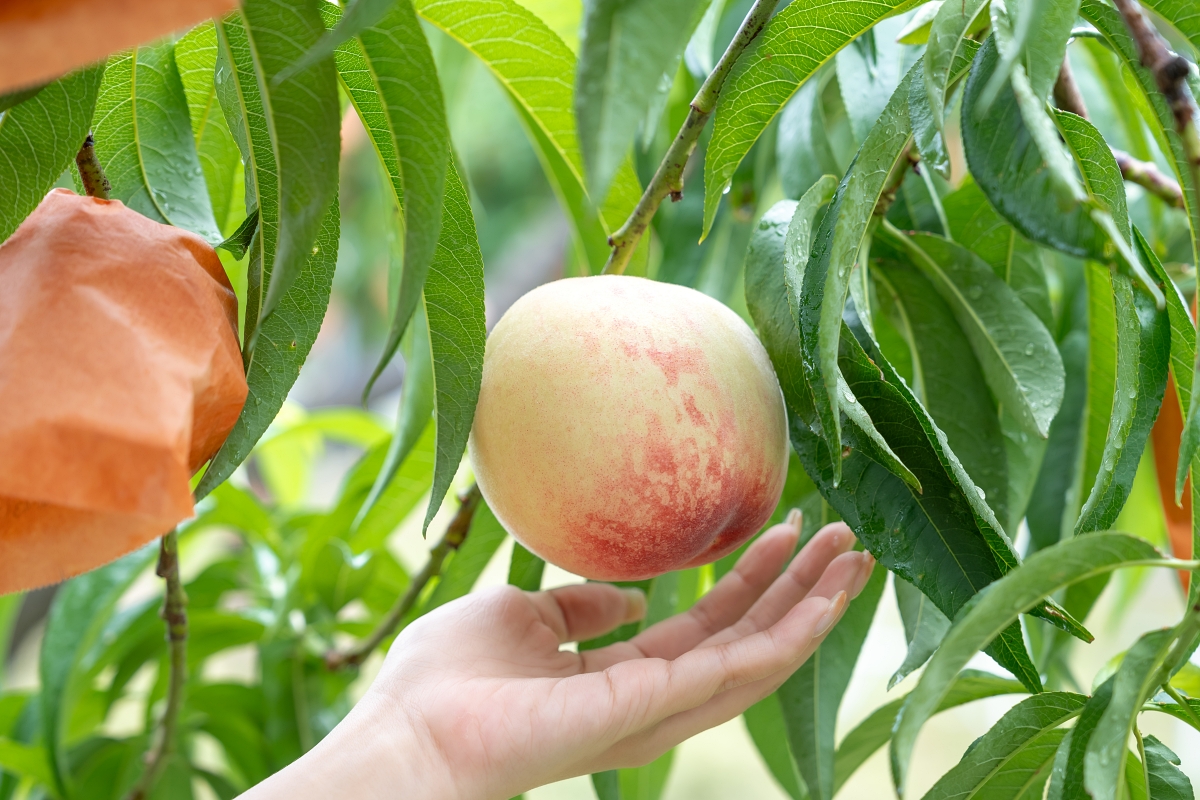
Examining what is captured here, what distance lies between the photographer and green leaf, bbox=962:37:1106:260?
0.94 ft

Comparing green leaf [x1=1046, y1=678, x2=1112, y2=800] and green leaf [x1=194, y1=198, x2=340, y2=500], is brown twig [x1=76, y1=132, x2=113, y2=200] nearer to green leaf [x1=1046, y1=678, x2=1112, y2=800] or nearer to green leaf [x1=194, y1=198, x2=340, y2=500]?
green leaf [x1=194, y1=198, x2=340, y2=500]

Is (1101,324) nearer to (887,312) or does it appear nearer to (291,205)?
(887,312)

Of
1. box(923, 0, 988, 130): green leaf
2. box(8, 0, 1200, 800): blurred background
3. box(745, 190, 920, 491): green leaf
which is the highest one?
box(923, 0, 988, 130): green leaf

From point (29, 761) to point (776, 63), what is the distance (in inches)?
27.5

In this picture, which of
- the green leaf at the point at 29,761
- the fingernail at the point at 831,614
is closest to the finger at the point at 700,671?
the fingernail at the point at 831,614

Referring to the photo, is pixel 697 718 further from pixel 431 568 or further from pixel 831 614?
pixel 431 568

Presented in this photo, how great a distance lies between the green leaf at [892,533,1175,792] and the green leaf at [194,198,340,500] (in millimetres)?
245

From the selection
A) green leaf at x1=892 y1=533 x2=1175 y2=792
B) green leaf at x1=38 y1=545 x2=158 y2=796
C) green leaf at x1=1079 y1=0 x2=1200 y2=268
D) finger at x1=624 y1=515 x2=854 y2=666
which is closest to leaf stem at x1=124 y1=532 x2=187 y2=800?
green leaf at x1=38 y1=545 x2=158 y2=796

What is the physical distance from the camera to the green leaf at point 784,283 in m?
0.36

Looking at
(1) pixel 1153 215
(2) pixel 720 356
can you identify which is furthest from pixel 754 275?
(1) pixel 1153 215

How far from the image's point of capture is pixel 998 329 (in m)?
0.47

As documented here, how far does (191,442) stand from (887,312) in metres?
0.37

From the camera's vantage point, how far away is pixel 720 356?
382mm

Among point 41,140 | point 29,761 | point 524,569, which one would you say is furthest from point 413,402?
point 29,761
